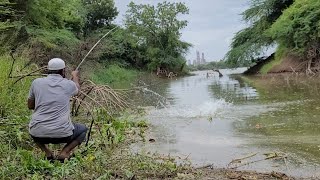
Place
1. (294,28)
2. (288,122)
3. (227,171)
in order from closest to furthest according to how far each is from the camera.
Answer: (227,171)
(288,122)
(294,28)

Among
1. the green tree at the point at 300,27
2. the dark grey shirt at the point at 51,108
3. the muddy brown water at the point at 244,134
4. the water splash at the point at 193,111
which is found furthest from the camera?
the green tree at the point at 300,27

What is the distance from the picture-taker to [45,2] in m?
22.6

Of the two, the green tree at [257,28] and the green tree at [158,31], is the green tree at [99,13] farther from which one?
the green tree at [257,28]

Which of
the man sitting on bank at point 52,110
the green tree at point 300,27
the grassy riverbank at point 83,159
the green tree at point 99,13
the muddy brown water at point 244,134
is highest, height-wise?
the green tree at point 99,13

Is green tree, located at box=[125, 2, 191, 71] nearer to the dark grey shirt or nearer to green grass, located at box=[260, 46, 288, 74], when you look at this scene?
green grass, located at box=[260, 46, 288, 74]

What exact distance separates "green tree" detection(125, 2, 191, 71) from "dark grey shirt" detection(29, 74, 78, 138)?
46.9 m

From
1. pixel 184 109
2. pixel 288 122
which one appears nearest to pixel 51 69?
pixel 288 122

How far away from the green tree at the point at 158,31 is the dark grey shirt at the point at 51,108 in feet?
154

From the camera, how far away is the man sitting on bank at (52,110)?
6078mm

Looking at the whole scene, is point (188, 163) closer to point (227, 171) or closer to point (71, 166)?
point (227, 171)

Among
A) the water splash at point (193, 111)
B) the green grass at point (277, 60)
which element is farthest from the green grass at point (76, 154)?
the green grass at point (277, 60)

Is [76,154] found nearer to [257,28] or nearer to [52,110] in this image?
[52,110]

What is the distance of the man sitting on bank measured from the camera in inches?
239

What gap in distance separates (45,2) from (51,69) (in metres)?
17.3
